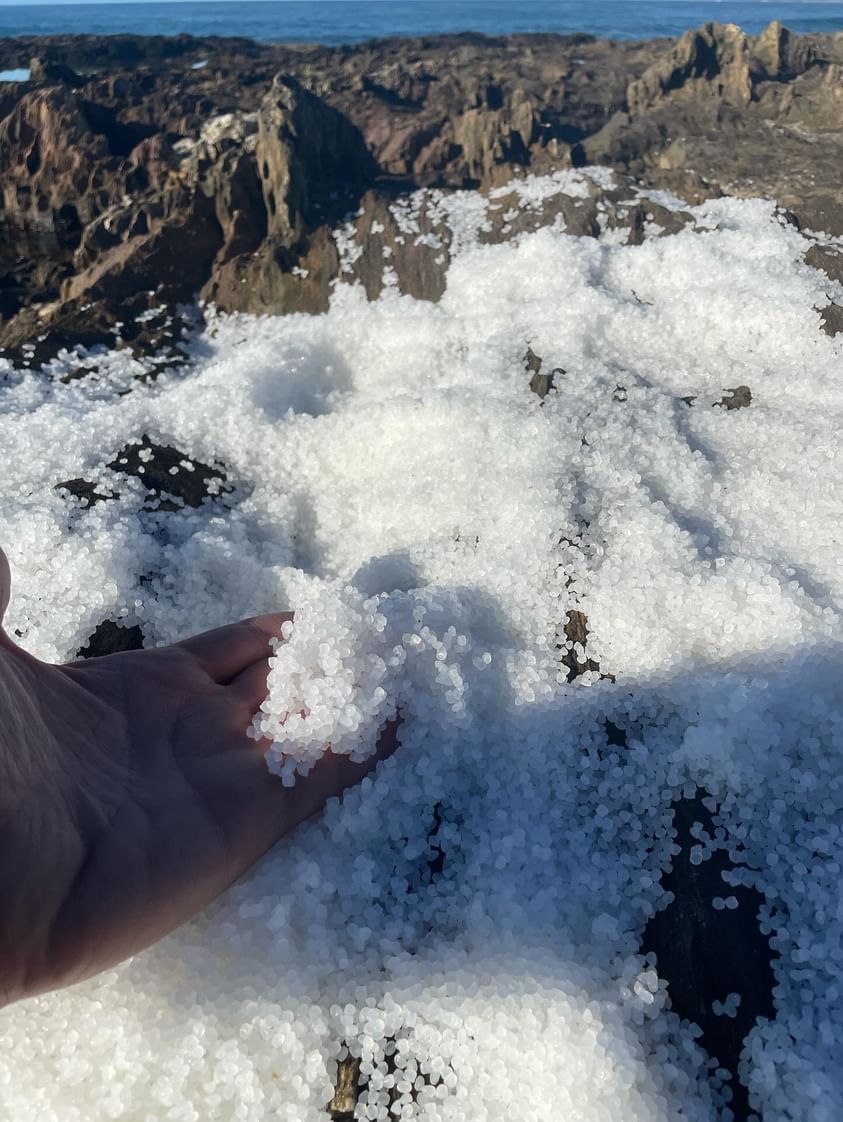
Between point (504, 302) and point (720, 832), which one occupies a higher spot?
point (504, 302)

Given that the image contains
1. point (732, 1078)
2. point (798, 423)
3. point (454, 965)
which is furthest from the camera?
point (798, 423)

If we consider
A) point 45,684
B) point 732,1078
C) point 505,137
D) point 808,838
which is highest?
point 505,137

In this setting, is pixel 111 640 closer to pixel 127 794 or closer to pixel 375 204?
pixel 127 794

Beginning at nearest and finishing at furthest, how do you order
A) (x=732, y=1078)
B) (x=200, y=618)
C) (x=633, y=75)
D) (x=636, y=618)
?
(x=732, y=1078), (x=636, y=618), (x=200, y=618), (x=633, y=75)

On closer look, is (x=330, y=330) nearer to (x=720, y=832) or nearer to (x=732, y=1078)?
(x=720, y=832)

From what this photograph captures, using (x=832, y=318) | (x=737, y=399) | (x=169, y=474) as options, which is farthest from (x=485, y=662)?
(x=832, y=318)

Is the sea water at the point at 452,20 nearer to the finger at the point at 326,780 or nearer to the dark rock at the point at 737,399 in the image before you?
the dark rock at the point at 737,399

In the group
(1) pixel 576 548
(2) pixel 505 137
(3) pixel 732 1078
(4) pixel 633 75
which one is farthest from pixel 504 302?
(4) pixel 633 75
